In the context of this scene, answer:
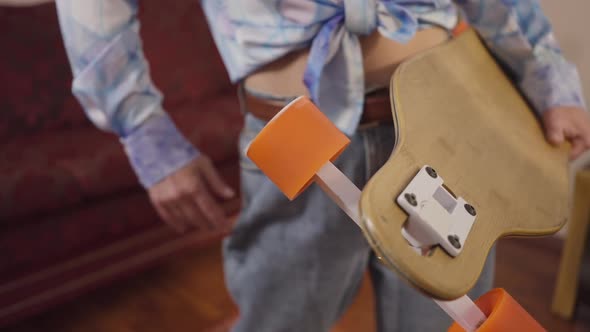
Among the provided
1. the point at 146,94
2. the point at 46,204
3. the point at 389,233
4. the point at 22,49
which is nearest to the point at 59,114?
the point at 22,49

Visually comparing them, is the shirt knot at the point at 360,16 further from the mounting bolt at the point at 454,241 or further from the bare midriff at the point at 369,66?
the mounting bolt at the point at 454,241

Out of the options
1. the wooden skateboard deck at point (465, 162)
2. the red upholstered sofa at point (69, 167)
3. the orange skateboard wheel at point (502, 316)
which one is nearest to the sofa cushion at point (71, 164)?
the red upholstered sofa at point (69, 167)

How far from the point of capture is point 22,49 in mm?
1515

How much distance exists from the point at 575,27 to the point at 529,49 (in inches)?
39.5

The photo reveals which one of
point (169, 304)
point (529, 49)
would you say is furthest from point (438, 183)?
point (169, 304)

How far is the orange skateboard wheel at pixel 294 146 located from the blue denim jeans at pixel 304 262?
0.19 m

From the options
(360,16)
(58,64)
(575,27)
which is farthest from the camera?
(58,64)

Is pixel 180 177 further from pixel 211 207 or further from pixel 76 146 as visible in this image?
pixel 76 146

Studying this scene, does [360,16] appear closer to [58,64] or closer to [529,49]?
[529,49]

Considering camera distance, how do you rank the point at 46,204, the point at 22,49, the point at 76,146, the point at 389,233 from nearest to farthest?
the point at 389,233
the point at 46,204
the point at 76,146
the point at 22,49

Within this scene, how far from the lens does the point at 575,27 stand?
137cm

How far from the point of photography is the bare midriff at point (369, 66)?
1.61 ft

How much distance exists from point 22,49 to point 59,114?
0.72 feet

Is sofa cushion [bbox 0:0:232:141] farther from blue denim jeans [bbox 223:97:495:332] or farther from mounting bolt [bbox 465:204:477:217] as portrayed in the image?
mounting bolt [bbox 465:204:477:217]
